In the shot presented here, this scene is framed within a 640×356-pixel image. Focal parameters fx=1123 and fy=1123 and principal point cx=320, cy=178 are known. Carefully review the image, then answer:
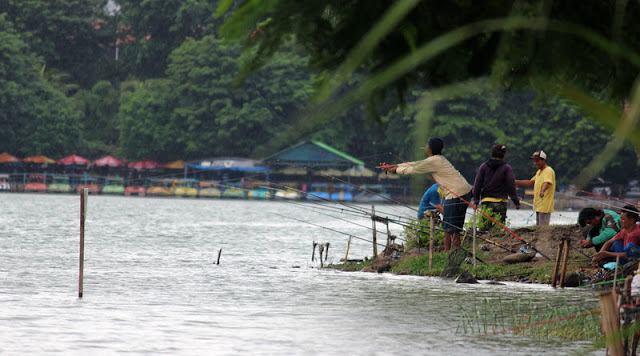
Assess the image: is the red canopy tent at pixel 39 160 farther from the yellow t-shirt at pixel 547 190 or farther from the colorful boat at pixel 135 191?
the yellow t-shirt at pixel 547 190

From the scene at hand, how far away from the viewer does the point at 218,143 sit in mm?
69562

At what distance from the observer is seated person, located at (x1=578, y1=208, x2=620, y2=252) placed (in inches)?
463

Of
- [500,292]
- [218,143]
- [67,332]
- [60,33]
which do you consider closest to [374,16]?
[67,332]

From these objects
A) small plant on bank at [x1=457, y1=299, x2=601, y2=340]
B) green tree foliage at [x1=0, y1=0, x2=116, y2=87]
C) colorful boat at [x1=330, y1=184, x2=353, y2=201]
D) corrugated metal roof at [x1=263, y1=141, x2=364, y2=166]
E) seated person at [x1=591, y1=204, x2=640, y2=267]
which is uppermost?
green tree foliage at [x1=0, y1=0, x2=116, y2=87]

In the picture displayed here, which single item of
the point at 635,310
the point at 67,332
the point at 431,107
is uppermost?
the point at 431,107

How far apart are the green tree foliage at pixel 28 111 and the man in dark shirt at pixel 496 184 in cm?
5779

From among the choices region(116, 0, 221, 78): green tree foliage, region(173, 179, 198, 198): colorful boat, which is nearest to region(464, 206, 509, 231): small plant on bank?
region(173, 179, 198, 198): colorful boat

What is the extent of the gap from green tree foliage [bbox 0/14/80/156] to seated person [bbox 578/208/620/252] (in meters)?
60.5

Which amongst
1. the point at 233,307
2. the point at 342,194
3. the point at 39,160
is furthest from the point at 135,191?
the point at 233,307

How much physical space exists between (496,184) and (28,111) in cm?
5971

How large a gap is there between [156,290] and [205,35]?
61.6 m

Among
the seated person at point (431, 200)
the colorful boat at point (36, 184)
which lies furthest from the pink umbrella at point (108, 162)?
the seated person at point (431, 200)

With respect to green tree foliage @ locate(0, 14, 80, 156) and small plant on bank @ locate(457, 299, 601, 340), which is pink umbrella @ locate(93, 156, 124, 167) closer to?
green tree foliage @ locate(0, 14, 80, 156)

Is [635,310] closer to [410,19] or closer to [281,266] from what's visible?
[410,19]
